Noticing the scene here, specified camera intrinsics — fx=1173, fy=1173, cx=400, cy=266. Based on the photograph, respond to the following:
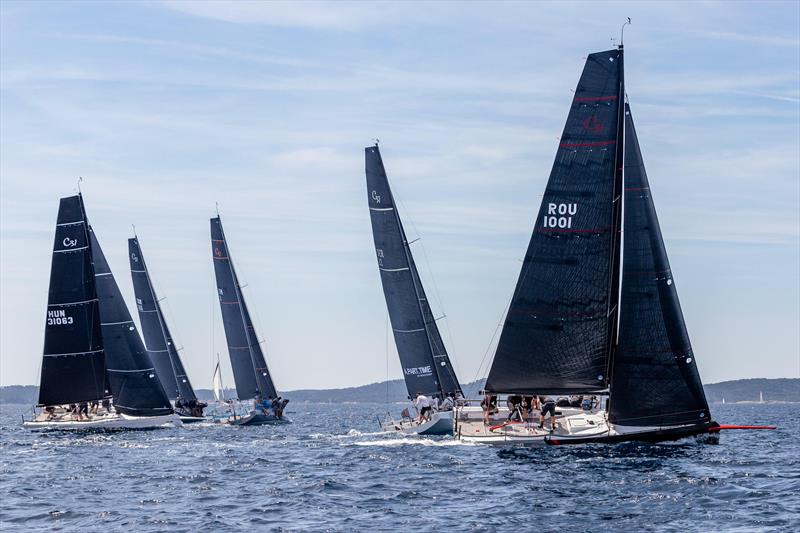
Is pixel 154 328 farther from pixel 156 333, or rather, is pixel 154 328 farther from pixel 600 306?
pixel 600 306

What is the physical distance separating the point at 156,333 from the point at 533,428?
4955 centimetres

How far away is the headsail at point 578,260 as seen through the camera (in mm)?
38281

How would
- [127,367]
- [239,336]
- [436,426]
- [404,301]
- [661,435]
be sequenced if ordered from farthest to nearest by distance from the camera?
[239,336]
[127,367]
[404,301]
[436,426]
[661,435]

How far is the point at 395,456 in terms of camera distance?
1604 inches

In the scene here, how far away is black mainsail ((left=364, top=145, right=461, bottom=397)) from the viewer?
182 feet

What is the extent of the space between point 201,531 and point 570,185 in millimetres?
19119

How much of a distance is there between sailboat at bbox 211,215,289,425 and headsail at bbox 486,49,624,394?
137 feet

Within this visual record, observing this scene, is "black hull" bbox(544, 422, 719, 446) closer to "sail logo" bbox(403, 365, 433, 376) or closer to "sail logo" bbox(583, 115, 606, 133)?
"sail logo" bbox(583, 115, 606, 133)

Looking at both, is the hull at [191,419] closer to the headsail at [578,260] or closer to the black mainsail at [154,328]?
the black mainsail at [154,328]

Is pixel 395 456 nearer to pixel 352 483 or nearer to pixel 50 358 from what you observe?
pixel 352 483

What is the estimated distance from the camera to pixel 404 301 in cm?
5588

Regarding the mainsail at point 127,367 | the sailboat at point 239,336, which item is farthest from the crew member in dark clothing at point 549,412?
the sailboat at point 239,336

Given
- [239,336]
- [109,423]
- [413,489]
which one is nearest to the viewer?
[413,489]

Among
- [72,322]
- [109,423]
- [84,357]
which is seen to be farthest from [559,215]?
[84,357]
